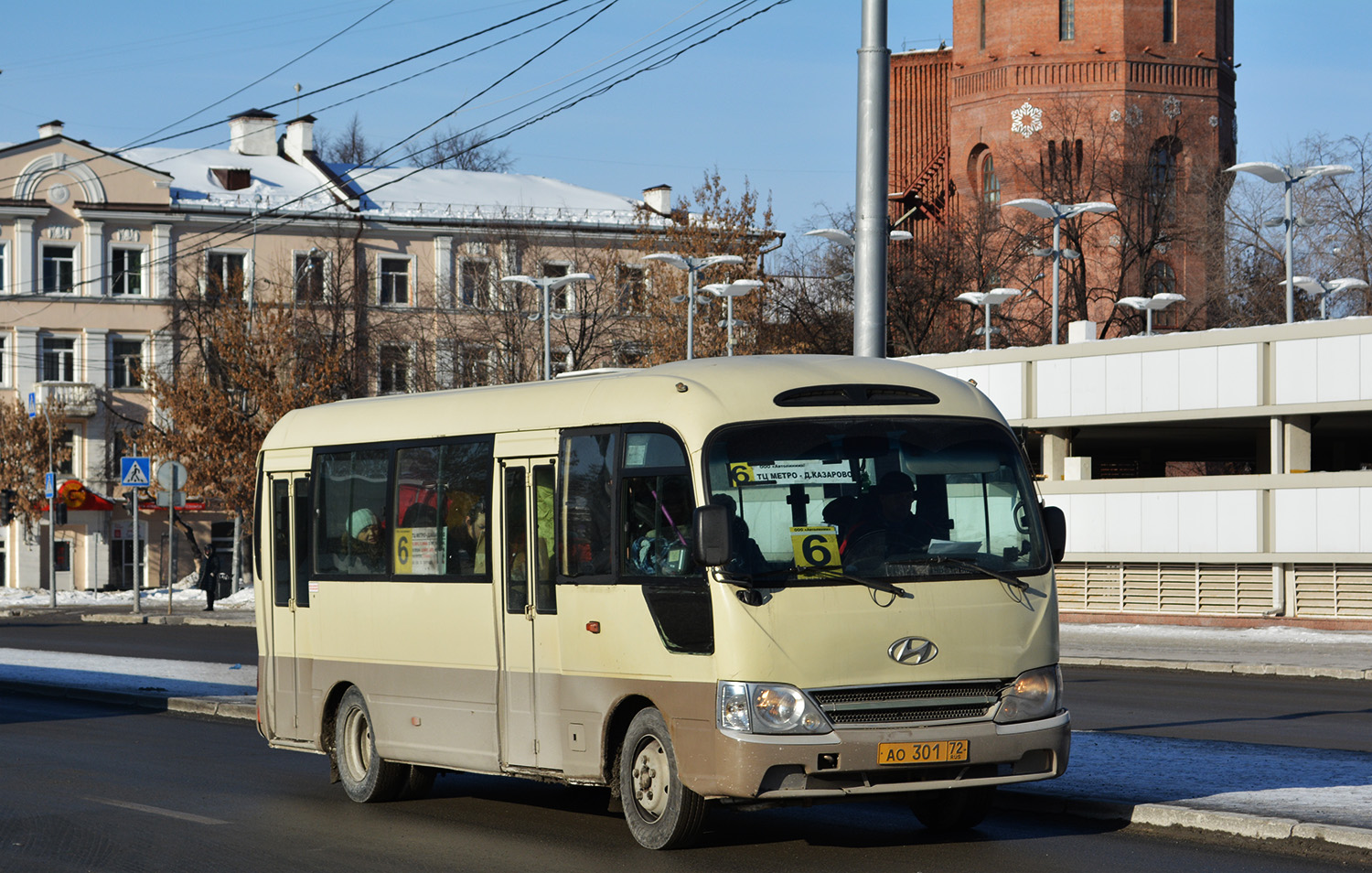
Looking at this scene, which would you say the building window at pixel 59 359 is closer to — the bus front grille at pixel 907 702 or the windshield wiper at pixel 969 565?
the windshield wiper at pixel 969 565

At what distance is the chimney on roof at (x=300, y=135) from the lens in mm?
73625

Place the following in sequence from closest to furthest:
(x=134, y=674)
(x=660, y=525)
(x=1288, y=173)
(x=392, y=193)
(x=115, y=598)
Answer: (x=660, y=525)
(x=134, y=674)
(x=1288, y=173)
(x=115, y=598)
(x=392, y=193)

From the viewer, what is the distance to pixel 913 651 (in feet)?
30.7

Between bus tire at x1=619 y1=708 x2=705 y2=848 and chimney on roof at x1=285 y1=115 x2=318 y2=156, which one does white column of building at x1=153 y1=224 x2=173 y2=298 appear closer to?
chimney on roof at x1=285 y1=115 x2=318 y2=156

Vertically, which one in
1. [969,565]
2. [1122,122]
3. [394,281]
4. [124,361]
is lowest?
[969,565]

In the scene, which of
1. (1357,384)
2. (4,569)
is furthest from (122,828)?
(4,569)

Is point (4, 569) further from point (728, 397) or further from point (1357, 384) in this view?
point (728, 397)

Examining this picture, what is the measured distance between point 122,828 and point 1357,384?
1014 inches

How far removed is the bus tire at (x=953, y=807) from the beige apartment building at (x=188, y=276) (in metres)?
53.4

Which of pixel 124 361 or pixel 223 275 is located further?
pixel 124 361

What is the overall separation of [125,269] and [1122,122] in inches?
1438

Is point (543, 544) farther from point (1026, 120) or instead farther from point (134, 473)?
point (1026, 120)

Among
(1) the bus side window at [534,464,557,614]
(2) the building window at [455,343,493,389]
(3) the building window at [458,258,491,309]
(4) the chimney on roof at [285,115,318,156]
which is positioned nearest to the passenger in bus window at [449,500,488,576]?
(1) the bus side window at [534,464,557,614]

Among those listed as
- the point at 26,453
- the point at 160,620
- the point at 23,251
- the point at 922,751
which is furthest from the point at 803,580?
the point at 23,251
